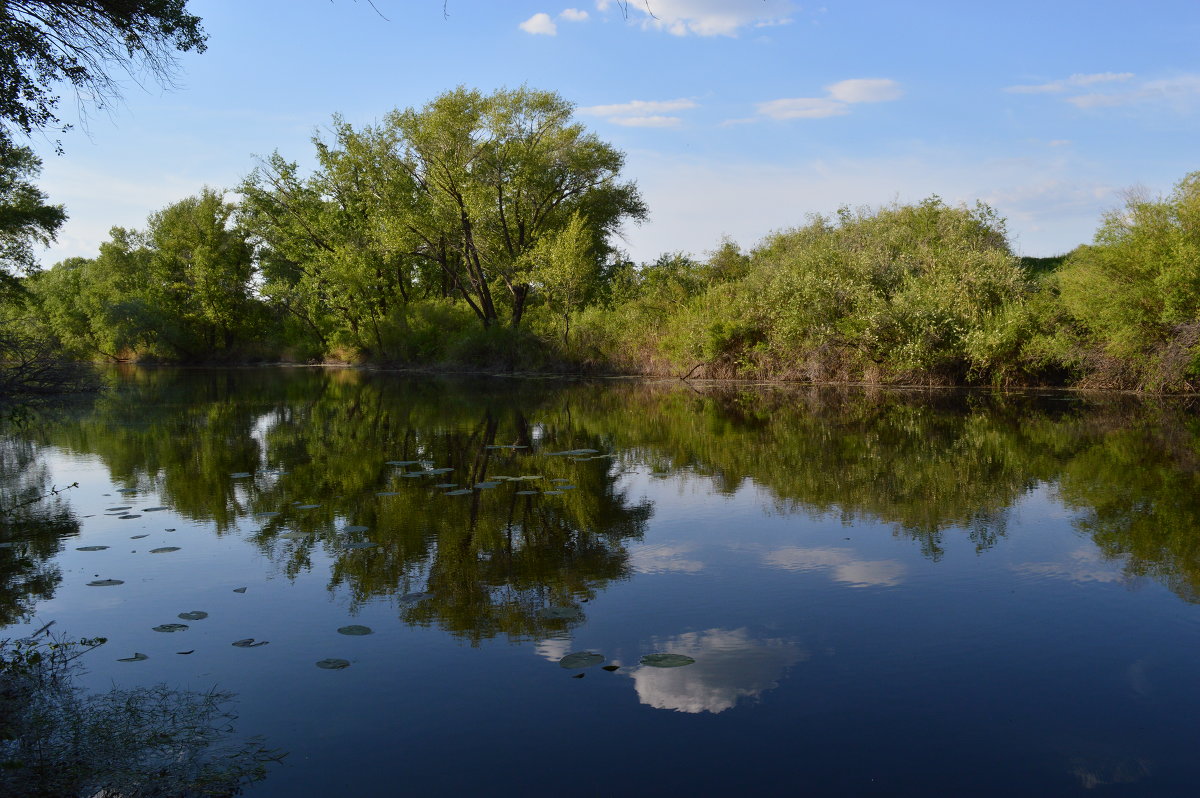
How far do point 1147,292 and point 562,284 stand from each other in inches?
952

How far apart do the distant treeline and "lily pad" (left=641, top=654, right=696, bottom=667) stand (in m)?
17.5

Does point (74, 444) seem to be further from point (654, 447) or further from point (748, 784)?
point (748, 784)

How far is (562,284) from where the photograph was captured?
1599 inches

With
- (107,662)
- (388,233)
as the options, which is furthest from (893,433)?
(388,233)

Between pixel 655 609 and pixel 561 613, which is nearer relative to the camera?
pixel 561 613

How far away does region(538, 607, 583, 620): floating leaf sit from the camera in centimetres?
618

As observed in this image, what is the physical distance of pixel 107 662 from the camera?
5332 millimetres

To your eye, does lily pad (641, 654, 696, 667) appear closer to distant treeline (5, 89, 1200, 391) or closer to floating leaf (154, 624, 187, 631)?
floating leaf (154, 624, 187, 631)

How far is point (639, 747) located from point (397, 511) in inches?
231

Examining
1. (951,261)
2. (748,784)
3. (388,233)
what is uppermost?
(388,233)

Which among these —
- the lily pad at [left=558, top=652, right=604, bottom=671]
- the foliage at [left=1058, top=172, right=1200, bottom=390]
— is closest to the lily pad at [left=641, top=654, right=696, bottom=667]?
the lily pad at [left=558, top=652, right=604, bottom=671]

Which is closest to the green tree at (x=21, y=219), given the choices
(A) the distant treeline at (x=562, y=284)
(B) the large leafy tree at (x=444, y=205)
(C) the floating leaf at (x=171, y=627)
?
Result: (A) the distant treeline at (x=562, y=284)

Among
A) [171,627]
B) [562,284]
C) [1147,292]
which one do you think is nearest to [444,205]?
[562,284]

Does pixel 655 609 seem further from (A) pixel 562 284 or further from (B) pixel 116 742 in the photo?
(A) pixel 562 284
